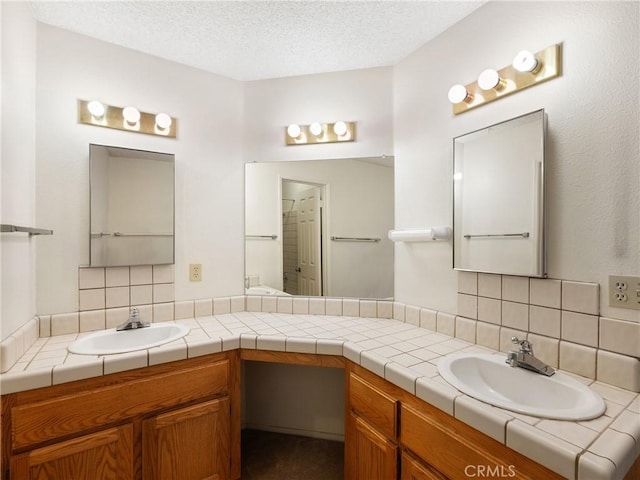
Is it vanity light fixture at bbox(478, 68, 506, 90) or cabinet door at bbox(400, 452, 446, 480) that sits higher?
vanity light fixture at bbox(478, 68, 506, 90)

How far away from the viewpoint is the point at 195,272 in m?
1.89

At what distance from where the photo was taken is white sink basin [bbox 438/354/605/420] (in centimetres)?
85

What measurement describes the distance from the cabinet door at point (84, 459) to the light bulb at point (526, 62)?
7.12 ft

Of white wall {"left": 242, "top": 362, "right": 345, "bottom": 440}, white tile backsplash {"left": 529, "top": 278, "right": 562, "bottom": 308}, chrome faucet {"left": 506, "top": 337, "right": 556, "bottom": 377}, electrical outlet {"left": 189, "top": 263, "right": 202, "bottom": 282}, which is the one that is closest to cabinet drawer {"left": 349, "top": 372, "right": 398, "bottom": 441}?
chrome faucet {"left": 506, "top": 337, "right": 556, "bottom": 377}

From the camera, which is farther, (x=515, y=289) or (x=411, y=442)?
(x=515, y=289)

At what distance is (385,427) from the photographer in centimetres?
118

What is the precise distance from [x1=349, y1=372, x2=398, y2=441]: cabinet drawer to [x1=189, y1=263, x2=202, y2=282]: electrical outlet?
1.12 m

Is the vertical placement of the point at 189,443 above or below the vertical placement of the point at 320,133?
below

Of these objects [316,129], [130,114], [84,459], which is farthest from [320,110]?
[84,459]

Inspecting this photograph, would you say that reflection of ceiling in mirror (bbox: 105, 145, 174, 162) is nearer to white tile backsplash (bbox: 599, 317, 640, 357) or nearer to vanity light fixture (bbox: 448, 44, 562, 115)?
vanity light fixture (bbox: 448, 44, 562, 115)

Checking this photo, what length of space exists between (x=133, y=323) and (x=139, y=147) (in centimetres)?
101

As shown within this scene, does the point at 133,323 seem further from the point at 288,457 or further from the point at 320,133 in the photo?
the point at 320,133

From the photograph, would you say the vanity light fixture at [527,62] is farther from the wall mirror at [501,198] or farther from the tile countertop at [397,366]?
the tile countertop at [397,366]

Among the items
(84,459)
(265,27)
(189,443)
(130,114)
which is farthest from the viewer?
(130,114)
